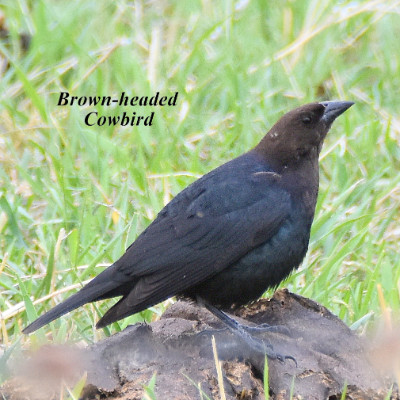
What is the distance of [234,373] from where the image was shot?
294 centimetres

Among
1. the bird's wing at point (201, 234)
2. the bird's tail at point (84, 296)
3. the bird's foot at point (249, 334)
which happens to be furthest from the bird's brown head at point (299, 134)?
the bird's tail at point (84, 296)

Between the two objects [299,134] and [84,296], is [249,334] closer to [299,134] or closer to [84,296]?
[84,296]

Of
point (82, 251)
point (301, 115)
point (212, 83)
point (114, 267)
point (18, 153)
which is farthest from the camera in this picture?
point (212, 83)

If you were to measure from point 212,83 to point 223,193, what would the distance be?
2392 millimetres

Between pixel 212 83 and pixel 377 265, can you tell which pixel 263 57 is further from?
pixel 377 265

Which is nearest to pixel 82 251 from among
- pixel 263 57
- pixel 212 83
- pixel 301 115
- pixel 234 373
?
pixel 301 115

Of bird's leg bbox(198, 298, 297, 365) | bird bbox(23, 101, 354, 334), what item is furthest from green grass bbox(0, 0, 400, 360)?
bird's leg bbox(198, 298, 297, 365)

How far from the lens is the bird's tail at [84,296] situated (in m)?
3.34

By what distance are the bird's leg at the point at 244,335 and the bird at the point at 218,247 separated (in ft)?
0.05

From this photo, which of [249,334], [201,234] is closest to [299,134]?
[201,234]

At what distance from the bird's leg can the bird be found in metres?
0.01

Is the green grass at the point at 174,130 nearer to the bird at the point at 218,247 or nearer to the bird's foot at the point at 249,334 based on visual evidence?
the bird at the point at 218,247

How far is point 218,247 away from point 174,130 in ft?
6.49

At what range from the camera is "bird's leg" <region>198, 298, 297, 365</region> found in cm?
302
